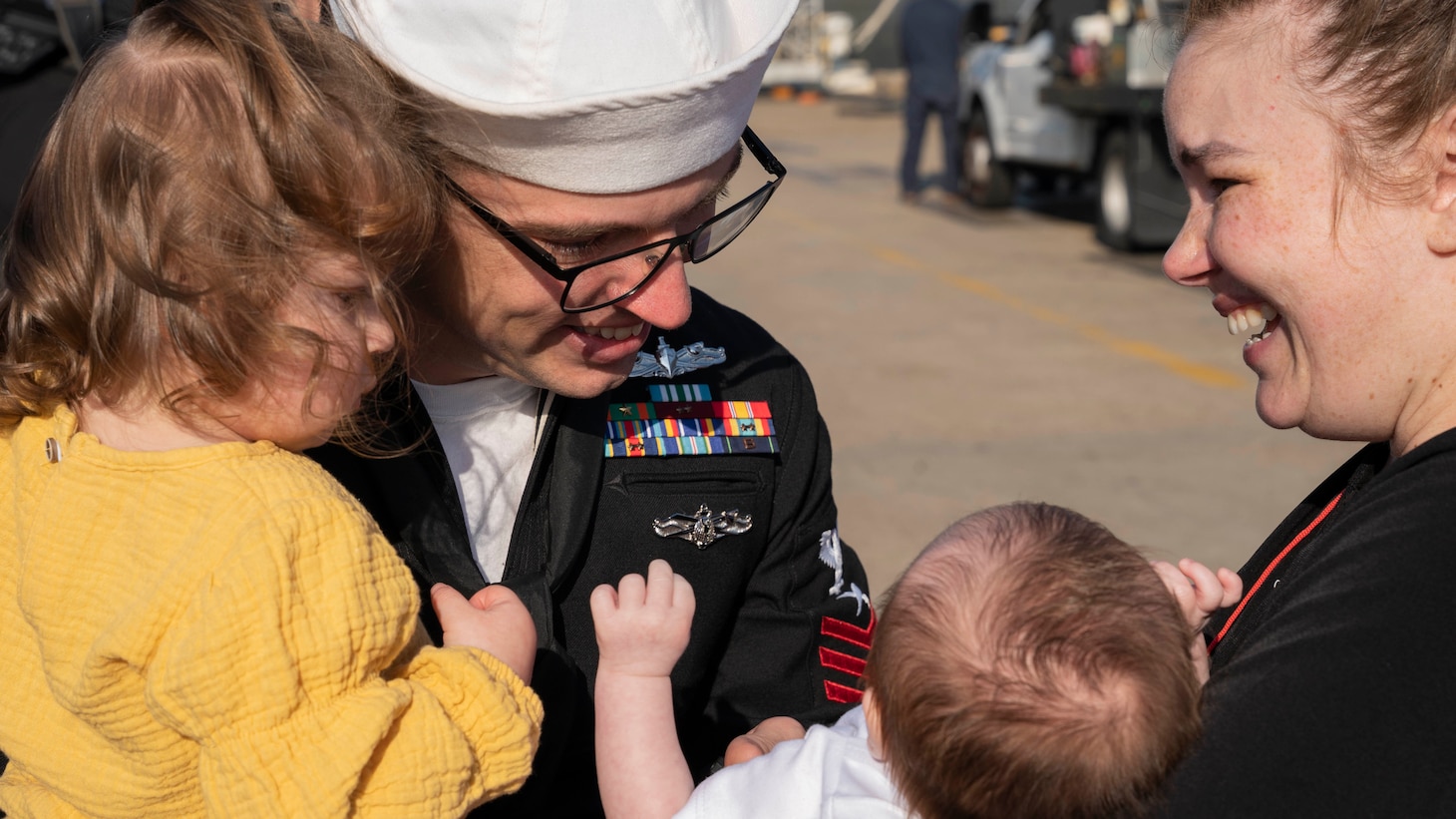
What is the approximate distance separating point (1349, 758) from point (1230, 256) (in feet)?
2.27

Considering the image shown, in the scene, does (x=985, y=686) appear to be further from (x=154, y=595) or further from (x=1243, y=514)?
(x=1243, y=514)

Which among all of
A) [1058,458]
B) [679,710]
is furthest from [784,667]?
[1058,458]

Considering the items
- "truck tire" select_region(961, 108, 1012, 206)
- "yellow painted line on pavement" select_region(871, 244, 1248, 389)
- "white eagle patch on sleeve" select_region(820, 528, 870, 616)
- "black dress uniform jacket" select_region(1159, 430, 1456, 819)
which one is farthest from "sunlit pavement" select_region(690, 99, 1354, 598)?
"black dress uniform jacket" select_region(1159, 430, 1456, 819)

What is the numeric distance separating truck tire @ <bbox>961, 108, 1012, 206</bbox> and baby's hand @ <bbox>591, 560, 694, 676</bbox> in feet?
41.6

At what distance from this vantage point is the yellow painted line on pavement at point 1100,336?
7.94 metres

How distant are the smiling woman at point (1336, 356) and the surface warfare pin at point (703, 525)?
0.73 m

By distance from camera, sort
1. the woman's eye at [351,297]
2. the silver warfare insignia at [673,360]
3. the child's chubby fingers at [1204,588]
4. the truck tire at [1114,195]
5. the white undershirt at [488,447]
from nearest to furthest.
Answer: the woman's eye at [351,297] → the child's chubby fingers at [1204,588] → the white undershirt at [488,447] → the silver warfare insignia at [673,360] → the truck tire at [1114,195]

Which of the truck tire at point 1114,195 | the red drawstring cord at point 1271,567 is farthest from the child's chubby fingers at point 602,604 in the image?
the truck tire at point 1114,195

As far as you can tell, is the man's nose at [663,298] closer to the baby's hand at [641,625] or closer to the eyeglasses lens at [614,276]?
the eyeglasses lens at [614,276]

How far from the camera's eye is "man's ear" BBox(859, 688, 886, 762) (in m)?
1.70

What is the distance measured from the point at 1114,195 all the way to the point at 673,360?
10.0 m

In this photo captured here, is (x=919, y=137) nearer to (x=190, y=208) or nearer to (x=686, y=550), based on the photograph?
(x=686, y=550)

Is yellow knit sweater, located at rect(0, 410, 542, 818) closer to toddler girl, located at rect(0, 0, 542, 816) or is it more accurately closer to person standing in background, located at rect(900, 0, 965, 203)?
toddler girl, located at rect(0, 0, 542, 816)

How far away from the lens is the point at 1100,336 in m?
8.93
